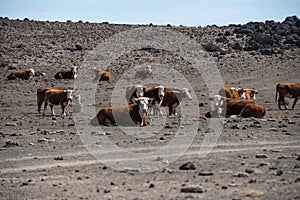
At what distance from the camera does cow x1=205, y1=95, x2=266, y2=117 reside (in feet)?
70.5

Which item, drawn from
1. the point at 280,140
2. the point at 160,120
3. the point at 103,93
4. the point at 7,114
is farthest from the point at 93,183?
the point at 103,93

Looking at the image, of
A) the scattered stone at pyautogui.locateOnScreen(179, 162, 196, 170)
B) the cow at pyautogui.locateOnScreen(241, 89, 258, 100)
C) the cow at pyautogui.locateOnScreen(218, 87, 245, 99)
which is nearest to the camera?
the scattered stone at pyautogui.locateOnScreen(179, 162, 196, 170)

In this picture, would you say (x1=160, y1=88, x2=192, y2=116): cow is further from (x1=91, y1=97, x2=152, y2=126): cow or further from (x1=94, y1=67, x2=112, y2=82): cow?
(x1=94, y1=67, x2=112, y2=82): cow

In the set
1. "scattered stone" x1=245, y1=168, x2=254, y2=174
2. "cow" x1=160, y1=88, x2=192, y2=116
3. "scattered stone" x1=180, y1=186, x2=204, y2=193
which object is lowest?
"scattered stone" x1=180, y1=186, x2=204, y2=193

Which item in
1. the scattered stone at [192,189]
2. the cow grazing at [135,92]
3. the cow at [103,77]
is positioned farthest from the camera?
the cow at [103,77]

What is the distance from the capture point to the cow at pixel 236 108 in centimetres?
2148

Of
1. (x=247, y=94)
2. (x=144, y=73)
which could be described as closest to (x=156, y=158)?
(x=247, y=94)

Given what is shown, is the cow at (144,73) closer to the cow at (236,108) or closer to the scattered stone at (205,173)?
the cow at (236,108)

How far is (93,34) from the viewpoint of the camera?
55.6m

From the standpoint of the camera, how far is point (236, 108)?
22.2m

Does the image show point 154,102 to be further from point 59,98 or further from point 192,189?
point 192,189

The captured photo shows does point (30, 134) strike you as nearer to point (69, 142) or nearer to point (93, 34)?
point (69, 142)

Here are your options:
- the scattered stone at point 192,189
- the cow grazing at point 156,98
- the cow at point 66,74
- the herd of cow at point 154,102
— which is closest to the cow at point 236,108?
the herd of cow at point 154,102

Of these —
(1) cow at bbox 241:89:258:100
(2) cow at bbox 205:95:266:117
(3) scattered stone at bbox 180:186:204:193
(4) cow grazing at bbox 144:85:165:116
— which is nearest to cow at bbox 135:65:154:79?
(1) cow at bbox 241:89:258:100
